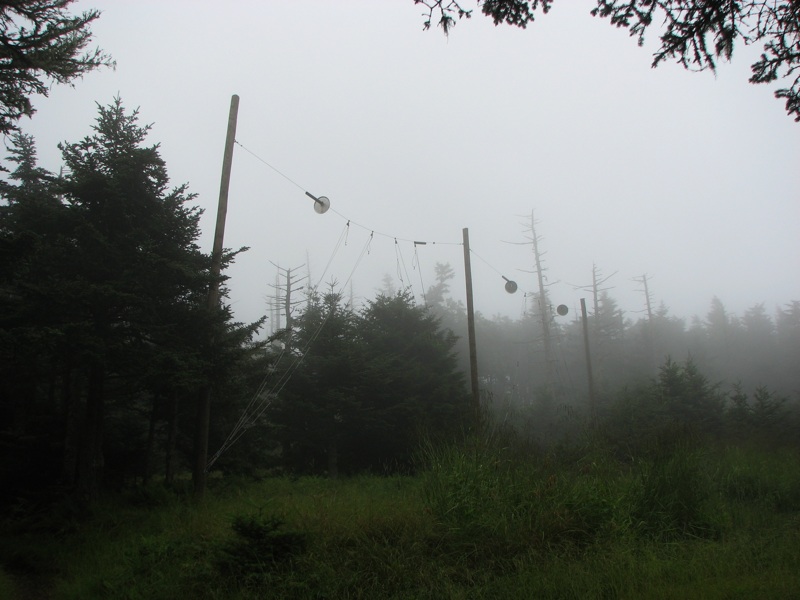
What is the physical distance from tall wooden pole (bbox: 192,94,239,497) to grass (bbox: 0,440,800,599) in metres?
1.38

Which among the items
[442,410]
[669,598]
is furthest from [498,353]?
[669,598]

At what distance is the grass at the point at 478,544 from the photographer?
509 cm

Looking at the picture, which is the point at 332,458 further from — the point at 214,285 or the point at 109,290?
the point at 109,290

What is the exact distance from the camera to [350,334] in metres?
20.3

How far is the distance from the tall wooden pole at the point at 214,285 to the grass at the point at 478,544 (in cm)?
138

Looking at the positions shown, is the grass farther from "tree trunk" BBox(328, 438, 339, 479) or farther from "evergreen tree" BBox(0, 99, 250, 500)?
"tree trunk" BBox(328, 438, 339, 479)

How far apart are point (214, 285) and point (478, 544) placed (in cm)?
779

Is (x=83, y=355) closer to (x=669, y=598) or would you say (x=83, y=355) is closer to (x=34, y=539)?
(x=34, y=539)

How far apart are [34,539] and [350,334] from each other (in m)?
12.6

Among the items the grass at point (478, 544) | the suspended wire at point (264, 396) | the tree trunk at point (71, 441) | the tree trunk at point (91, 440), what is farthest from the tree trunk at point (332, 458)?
the grass at point (478, 544)

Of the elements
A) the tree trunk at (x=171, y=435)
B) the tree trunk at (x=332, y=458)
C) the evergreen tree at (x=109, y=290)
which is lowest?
the tree trunk at (x=332, y=458)

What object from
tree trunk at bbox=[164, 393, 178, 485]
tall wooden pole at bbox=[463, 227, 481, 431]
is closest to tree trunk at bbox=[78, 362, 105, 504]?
tree trunk at bbox=[164, 393, 178, 485]

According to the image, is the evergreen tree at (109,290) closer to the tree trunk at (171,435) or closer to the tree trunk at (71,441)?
the tree trunk at (71,441)

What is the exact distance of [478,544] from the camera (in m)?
5.91
